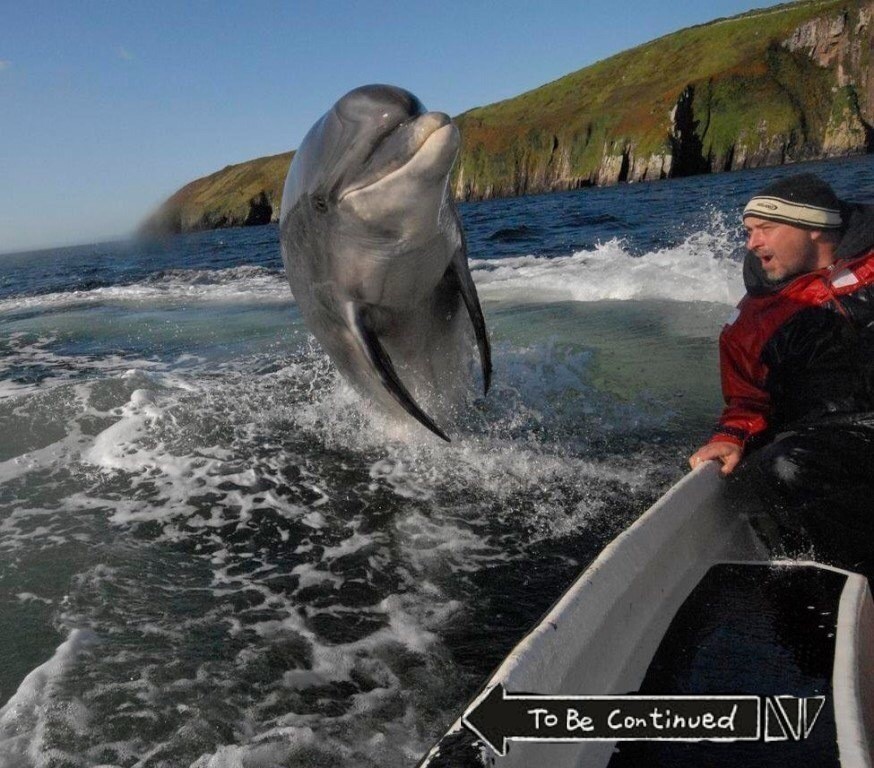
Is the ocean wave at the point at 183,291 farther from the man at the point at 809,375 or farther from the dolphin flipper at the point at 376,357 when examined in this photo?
the man at the point at 809,375

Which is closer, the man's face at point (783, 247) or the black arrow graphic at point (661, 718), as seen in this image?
the black arrow graphic at point (661, 718)

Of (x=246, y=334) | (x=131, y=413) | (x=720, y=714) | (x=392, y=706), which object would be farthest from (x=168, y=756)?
(x=246, y=334)

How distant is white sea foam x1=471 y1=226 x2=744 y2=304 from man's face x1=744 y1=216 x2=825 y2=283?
344 inches

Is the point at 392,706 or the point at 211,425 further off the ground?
the point at 211,425

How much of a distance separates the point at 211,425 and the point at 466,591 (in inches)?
153

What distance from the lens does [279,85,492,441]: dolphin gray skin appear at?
429cm

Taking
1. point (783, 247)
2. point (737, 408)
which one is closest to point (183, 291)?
point (737, 408)

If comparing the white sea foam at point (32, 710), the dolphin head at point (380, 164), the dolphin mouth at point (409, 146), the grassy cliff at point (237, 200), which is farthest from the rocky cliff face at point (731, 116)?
the white sea foam at point (32, 710)

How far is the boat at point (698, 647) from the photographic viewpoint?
178 cm

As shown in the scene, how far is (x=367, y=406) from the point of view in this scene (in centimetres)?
638

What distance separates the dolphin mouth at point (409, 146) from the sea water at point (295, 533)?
2.19 metres

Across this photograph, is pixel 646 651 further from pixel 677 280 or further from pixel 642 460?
pixel 677 280

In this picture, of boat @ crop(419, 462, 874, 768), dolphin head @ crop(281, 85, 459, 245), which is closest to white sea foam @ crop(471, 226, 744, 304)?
dolphin head @ crop(281, 85, 459, 245)

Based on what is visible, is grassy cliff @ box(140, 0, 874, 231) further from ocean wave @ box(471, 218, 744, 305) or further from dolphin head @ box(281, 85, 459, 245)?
dolphin head @ box(281, 85, 459, 245)
